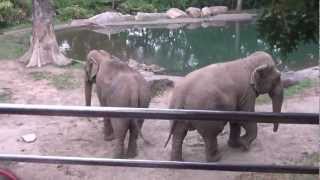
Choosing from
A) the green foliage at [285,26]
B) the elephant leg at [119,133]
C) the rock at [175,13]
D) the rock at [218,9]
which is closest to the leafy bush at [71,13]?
the rock at [175,13]

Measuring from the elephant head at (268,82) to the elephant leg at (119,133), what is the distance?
127 cm

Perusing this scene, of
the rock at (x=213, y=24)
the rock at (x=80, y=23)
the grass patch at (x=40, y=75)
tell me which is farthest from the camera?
the rock at (x=213, y=24)

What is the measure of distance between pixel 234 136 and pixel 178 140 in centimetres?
62

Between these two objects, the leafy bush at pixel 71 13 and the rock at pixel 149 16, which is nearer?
the leafy bush at pixel 71 13

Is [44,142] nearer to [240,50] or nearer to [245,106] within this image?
[245,106]

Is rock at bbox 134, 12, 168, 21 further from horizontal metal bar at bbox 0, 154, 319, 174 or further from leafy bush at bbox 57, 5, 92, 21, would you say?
horizontal metal bar at bbox 0, 154, 319, 174

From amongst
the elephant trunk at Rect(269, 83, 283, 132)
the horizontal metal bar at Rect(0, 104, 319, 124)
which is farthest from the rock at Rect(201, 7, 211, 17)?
the horizontal metal bar at Rect(0, 104, 319, 124)

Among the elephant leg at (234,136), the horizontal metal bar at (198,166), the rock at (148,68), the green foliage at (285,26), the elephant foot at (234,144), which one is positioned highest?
the green foliage at (285,26)

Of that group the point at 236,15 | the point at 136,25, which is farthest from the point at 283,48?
the point at 236,15

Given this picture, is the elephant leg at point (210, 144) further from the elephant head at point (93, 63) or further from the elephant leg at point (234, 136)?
the elephant head at point (93, 63)

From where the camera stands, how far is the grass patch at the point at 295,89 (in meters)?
→ 7.24

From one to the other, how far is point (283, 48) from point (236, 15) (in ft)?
53.0

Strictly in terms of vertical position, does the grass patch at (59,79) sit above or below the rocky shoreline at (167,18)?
below

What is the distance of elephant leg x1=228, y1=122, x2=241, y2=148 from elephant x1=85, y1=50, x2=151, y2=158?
2.85 feet
